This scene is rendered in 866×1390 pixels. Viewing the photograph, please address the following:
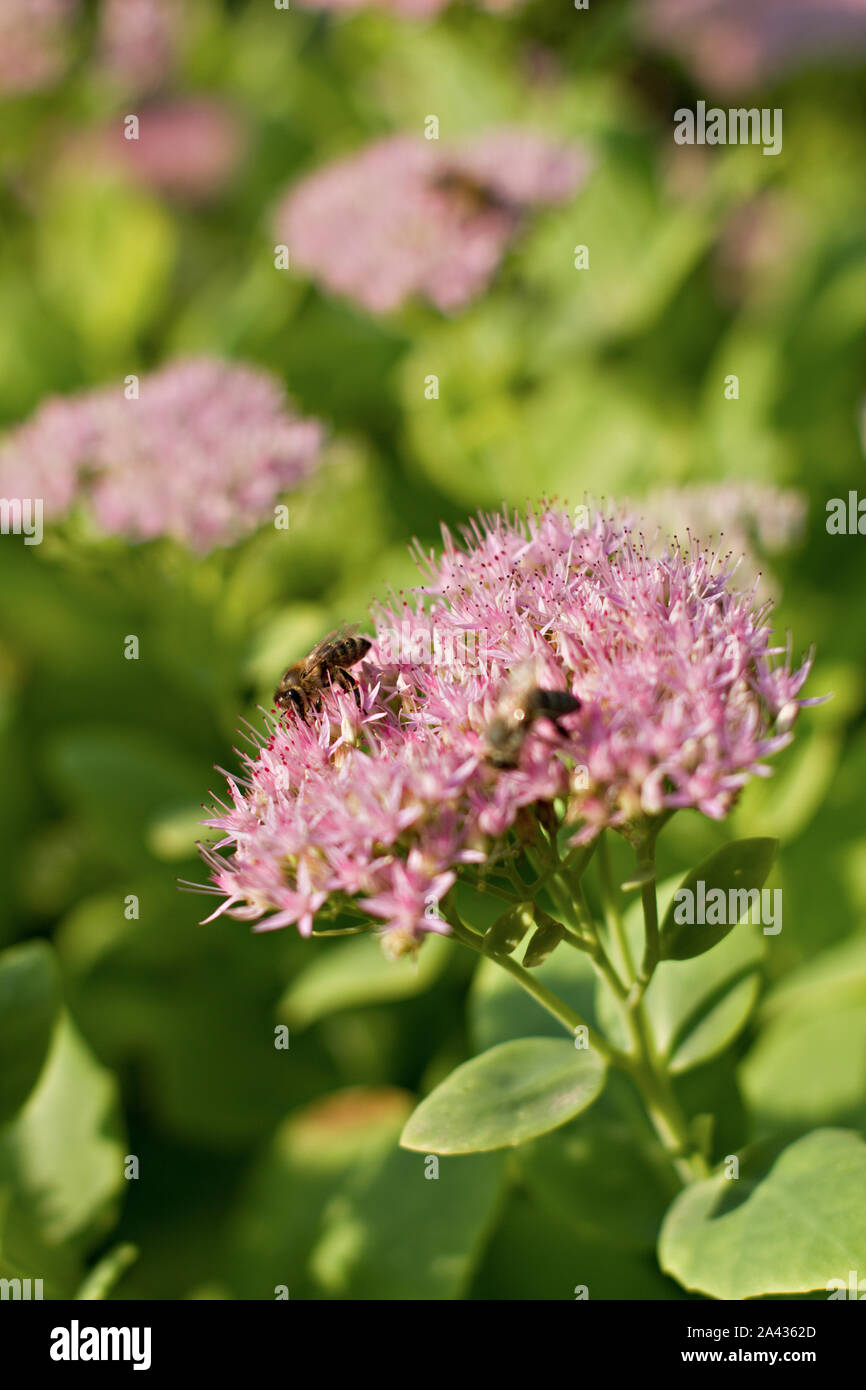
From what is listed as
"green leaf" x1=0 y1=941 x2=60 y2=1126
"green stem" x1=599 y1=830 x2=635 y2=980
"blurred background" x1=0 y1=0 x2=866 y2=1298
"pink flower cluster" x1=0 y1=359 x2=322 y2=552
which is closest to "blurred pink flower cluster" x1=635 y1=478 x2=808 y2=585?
"blurred background" x1=0 y1=0 x2=866 y2=1298

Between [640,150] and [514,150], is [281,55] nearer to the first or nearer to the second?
[640,150]

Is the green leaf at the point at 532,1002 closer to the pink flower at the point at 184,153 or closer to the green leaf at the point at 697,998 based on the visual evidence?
the green leaf at the point at 697,998

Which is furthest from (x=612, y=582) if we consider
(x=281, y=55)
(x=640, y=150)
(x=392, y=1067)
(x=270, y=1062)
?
(x=281, y=55)

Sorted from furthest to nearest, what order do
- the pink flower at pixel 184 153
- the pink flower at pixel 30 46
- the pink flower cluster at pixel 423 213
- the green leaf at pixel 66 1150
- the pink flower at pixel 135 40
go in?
the pink flower at pixel 184 153
the pink flower at pixel 135 40
the pink flower at pixel 30 46
the pink flower cluster at pixel 423 213
the green leaf at pixel 66 1150

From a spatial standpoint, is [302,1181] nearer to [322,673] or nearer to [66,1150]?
[66,1150]

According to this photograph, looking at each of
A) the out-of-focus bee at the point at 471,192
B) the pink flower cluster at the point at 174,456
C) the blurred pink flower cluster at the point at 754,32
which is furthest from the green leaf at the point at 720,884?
the blurred pink flower cluster at the point at 754,32

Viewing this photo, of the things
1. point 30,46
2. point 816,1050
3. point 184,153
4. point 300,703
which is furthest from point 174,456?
point 184,153

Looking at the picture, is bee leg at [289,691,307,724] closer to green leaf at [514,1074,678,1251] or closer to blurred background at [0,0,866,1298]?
blurred background at [0,0,866,1298]
